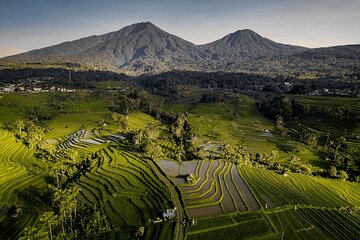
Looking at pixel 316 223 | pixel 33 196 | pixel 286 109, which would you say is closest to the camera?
pixel 316 223

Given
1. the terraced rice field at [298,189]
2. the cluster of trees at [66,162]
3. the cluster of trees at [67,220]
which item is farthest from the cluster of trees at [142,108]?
the cluster of trees at [67,220]

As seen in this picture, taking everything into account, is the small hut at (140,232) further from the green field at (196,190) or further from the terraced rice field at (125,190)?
the terraced rice field at (125,190)

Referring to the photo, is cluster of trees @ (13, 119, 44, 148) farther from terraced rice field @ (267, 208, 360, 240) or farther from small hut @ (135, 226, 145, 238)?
terraced rice field @ (267, 208, 360, 240)

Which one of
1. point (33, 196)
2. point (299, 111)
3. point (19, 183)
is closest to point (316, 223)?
point (33, 196)

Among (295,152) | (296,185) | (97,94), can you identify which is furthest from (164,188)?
(97,94)

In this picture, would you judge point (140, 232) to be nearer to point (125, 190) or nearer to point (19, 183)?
point (125, 190)

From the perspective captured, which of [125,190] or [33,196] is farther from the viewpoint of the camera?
[125,190]
